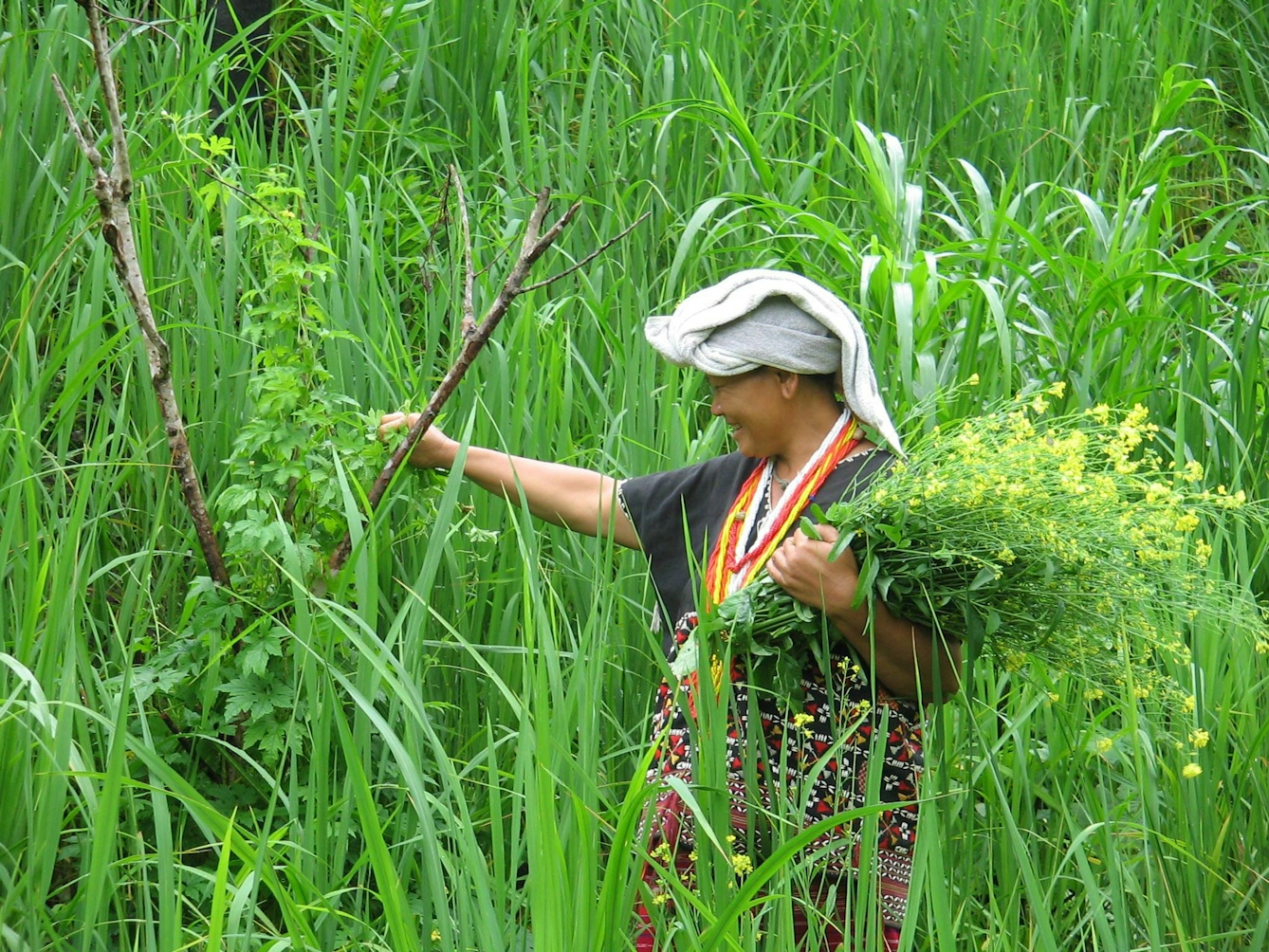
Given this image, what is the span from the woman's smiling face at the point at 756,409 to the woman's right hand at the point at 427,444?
17.9 inches

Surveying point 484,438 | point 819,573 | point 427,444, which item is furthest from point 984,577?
point 484,438

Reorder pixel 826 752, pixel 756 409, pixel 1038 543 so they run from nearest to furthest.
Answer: pixel 1038 543 < pixel 826 752 < pixel 756 409

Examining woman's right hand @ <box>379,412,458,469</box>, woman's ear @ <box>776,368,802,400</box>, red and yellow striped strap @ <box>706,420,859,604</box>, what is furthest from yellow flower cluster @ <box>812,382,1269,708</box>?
woman's right hand @ <box>379,412,458,469</box>

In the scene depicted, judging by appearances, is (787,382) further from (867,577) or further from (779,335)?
(867,577)

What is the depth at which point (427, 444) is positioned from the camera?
7.91 feet

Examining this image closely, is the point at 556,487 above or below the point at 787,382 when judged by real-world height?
below

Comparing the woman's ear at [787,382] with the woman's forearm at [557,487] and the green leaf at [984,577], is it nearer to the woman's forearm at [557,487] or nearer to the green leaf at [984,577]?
the woman's forearm at [557,487]

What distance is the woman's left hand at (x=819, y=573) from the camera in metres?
1.91

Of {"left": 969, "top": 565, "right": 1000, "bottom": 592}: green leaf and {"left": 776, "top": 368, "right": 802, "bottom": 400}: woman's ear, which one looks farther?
{"left": 776, "top": 368, "right": 802, "bottom": 400}: woman's ear

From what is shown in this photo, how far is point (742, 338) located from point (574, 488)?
1.46 feet

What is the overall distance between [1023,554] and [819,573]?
10.2 inches

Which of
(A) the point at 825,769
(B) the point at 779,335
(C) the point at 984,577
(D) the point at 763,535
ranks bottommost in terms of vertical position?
(A) the point at 825,769

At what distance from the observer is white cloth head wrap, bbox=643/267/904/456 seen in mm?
2170

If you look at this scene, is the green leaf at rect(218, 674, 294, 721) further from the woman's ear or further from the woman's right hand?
the woman's ear
